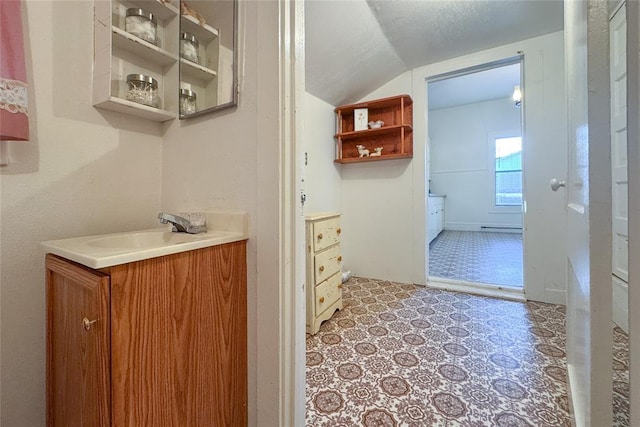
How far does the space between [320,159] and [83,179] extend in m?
1.77

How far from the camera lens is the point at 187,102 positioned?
3.47 feet

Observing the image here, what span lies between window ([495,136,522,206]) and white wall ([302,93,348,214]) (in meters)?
4.15

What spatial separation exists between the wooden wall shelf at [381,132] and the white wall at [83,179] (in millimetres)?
1847

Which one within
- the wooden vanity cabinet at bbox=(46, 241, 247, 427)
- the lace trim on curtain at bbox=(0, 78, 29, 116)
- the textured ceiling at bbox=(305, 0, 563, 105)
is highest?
the textured ceiling at bbox=(305, 0, 563, 105)

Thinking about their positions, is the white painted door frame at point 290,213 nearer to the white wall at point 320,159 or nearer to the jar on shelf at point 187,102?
the jar on shelf at point 187,102

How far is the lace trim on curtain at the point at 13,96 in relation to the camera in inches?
28.4

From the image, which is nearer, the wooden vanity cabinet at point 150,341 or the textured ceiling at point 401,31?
the wooden vanity cabinet at point 150,341

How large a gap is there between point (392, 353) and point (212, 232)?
44.7 inches

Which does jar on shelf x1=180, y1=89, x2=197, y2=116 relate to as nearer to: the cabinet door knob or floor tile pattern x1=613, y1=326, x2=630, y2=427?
the cabinet door knob

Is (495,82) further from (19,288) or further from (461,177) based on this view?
(19,288)

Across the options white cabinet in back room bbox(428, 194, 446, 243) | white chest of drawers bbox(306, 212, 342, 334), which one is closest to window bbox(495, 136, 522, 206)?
white cabinet in back room bbox(428, 194, 446, 243)

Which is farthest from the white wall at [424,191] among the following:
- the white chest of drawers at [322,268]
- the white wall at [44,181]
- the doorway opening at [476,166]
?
the white wall at [44,181]

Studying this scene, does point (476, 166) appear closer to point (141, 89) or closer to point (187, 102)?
point (187, 102)

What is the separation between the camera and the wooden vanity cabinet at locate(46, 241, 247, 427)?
1.83 ft
